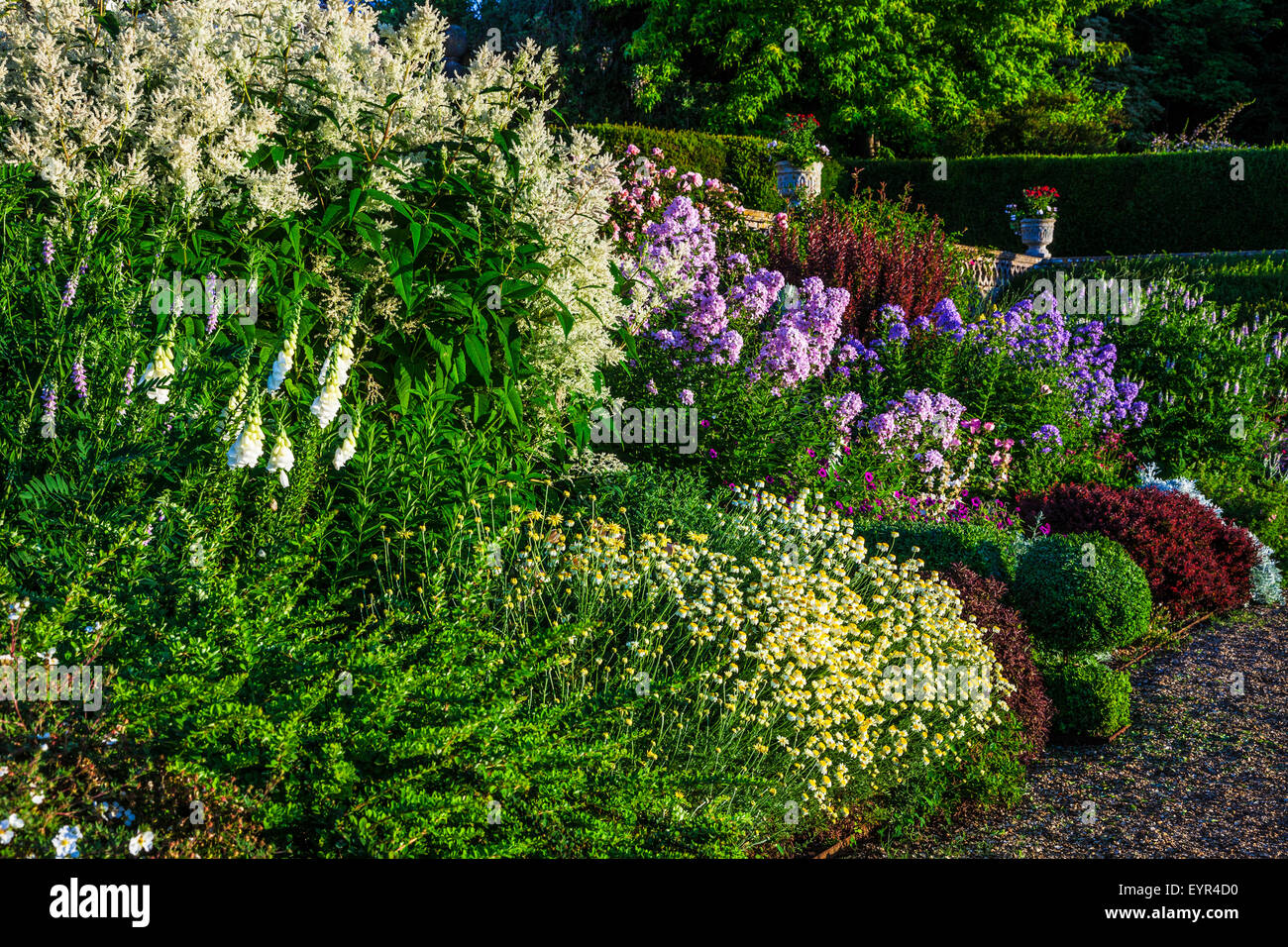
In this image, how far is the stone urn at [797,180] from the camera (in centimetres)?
1606

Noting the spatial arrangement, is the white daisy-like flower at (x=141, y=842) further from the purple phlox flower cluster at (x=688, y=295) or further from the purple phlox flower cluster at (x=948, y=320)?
the purple phlox flower cluster at (x=948, y=320)

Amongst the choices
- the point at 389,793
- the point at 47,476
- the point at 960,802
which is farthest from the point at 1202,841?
the point at 47,476

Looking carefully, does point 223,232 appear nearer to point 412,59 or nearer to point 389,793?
point 412,59

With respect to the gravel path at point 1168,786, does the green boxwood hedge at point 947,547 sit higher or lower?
higher

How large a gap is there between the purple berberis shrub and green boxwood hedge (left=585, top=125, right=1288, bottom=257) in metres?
11.6

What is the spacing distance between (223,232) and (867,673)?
327 cm

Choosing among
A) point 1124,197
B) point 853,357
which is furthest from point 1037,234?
point 853,357

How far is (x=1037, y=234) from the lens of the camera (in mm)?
18594

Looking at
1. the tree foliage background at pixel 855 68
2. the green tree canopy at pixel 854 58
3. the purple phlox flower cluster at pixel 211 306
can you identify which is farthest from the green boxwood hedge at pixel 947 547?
the green tree canopy at pixel 854 58

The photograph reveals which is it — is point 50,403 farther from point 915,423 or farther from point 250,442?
point 915,423

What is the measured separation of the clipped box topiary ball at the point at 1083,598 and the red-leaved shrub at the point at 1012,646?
256 millimetres

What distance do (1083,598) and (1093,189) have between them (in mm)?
17182

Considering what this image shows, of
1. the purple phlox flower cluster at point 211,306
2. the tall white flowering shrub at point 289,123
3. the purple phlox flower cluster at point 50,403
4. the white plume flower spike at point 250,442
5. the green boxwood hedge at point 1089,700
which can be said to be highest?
the tall white flowering shrub at point 289,123

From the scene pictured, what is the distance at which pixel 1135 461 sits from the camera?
9102mm
